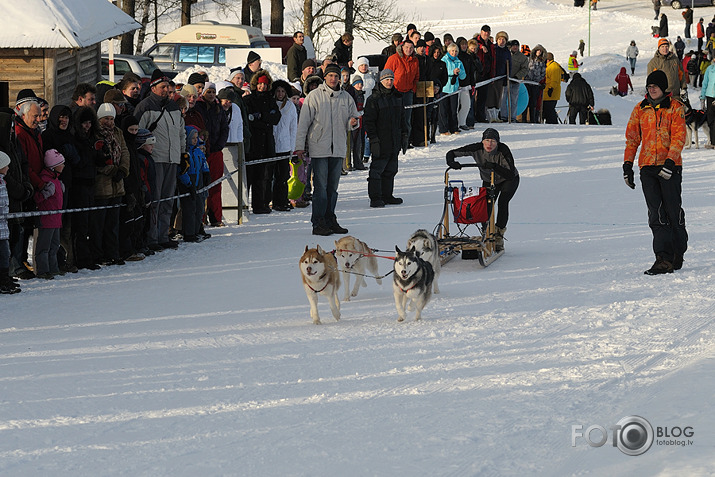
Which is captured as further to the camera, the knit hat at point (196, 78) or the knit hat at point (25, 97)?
the knit hat at point (196, 78)

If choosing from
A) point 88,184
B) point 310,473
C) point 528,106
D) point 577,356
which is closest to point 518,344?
point 577,356

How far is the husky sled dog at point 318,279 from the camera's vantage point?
8.30 meters

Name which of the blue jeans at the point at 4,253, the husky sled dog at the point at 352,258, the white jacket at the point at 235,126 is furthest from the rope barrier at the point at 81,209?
the husky sled dog at the point at 352,258

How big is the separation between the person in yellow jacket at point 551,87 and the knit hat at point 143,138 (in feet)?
55.6

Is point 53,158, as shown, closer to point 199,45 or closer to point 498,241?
point 498,241

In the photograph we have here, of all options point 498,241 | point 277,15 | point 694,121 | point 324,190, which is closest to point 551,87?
point 694,121

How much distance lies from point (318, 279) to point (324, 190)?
4590 mm

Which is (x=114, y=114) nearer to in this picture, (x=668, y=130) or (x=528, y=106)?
(x=668, y=130)

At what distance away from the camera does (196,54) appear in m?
31.0

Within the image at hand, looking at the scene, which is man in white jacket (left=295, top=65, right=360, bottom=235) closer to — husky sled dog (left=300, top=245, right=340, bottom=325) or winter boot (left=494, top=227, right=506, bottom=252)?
winter boot (left=494, top=227, right=506, bottom=252)

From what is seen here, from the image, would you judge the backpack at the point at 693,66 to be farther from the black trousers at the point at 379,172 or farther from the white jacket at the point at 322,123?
the white jacket at the point at 322,123

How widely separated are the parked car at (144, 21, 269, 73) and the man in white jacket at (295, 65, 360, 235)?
1815 cm

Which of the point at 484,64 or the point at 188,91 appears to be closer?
the point at 188,91

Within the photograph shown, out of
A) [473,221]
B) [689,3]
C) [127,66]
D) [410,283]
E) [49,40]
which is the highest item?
[689,3]
